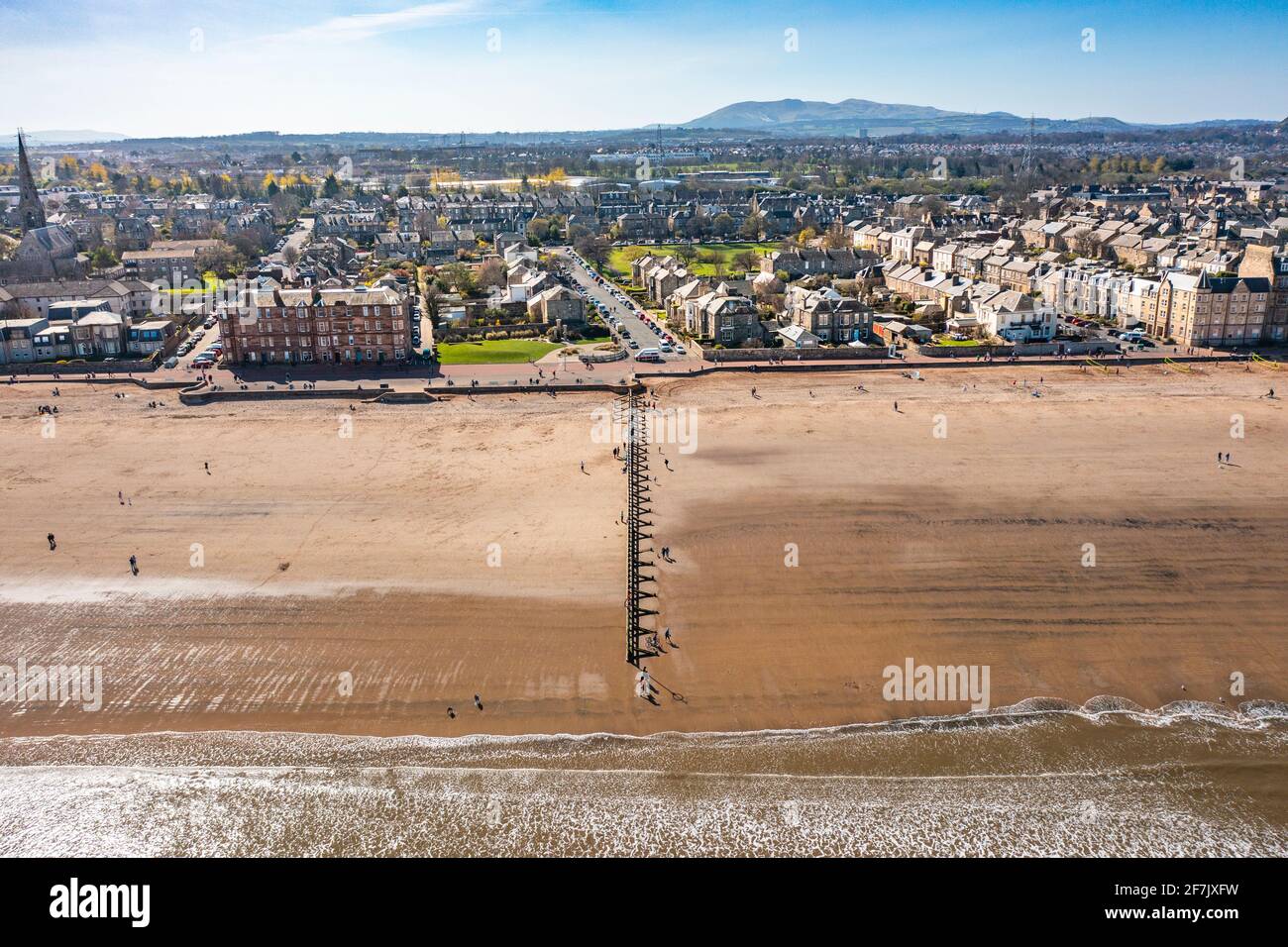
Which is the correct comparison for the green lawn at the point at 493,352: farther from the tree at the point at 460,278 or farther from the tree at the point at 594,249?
the tree at the point at 594,249

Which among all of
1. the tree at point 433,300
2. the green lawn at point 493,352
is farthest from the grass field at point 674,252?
the green lawn at point 493,352

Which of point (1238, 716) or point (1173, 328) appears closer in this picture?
point (1238, 716)

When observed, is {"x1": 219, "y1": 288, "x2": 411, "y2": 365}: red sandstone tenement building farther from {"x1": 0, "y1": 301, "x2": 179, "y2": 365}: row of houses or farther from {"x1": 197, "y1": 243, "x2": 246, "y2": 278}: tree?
{"x1": 197, "y1": 243, "x2": 246, "y2": 278}: tree

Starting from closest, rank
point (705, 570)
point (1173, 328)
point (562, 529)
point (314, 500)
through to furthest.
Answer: point (705, 570)
point (562, 529)
point (314, 500)
point (1173, 328)

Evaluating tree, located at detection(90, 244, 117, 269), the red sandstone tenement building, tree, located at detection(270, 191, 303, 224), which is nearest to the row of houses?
the red sandstone tenement building

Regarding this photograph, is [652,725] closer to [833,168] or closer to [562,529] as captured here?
[562,529]

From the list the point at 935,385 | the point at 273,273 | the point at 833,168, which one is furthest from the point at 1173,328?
the point at 833,168

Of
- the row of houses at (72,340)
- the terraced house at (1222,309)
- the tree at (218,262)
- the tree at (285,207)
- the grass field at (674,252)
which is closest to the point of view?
the row of houses at (72,340)
